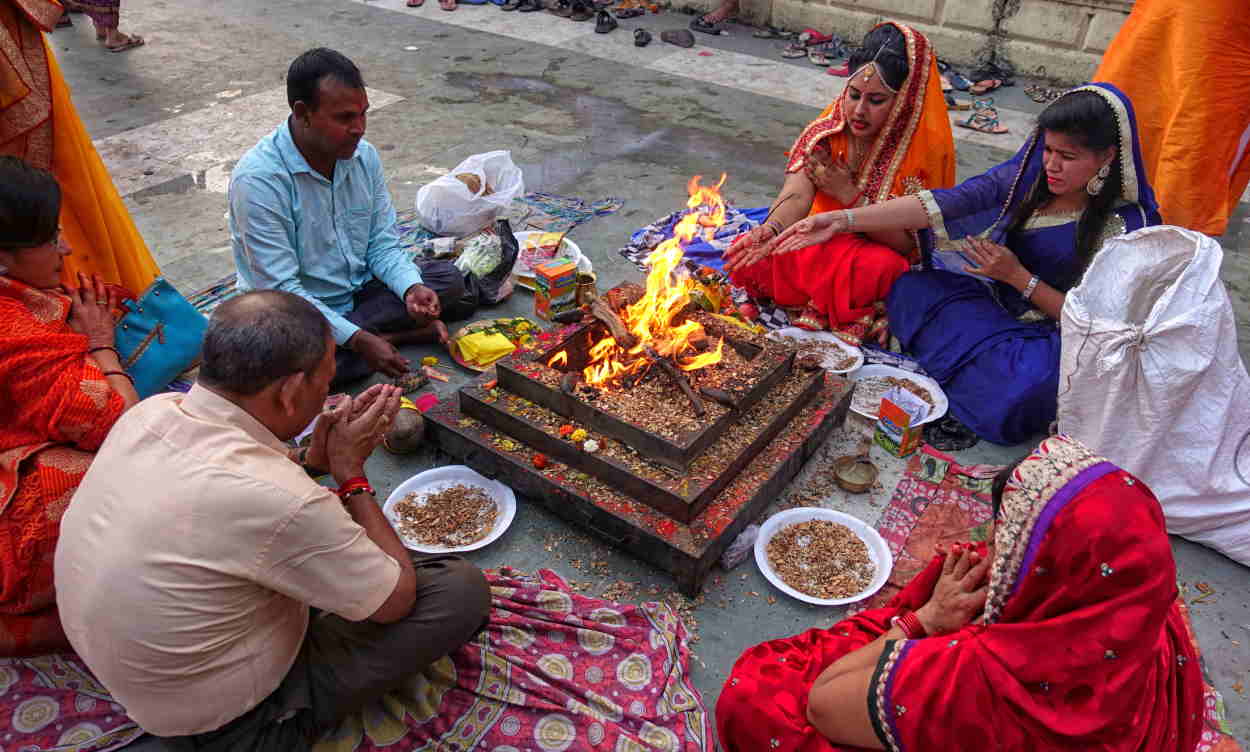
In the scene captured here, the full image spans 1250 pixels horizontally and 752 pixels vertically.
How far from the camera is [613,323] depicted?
3.73 meters

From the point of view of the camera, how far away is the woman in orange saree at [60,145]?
132 inches

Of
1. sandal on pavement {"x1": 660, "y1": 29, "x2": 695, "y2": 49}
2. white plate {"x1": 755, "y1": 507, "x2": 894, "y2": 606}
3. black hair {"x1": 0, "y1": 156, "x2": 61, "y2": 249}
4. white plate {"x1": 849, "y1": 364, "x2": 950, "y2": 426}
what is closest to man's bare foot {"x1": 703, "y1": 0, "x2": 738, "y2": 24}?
sandal on pavement {"x1": 660, "y1": 29, "x2": 695, "y2": 49}

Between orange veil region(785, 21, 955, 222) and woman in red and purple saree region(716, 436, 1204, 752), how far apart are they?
9.72 ft

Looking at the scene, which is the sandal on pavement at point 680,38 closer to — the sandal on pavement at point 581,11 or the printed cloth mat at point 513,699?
the sandal on pavement at point 581,11

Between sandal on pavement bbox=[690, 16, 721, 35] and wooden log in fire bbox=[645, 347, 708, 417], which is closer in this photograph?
wooden log in fire bbox=[645, 347, 708, 417]

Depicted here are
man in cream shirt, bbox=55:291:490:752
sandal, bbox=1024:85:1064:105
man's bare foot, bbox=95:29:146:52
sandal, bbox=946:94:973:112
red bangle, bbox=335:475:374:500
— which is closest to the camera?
man in cream shirt, bbox=55:291:490:752

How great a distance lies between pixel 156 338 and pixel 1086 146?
14.4ft

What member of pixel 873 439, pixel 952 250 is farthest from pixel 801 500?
pixel 952 250

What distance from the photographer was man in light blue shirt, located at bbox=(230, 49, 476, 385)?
3.54m

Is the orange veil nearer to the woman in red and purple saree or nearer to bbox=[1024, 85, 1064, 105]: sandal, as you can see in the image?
the woman in red and purple saree

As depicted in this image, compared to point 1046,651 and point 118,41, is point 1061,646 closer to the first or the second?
point 1046,651

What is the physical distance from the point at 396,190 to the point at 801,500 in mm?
4508

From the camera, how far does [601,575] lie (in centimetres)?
325

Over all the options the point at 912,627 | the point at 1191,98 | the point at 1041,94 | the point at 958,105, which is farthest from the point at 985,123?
the point at 912,627
